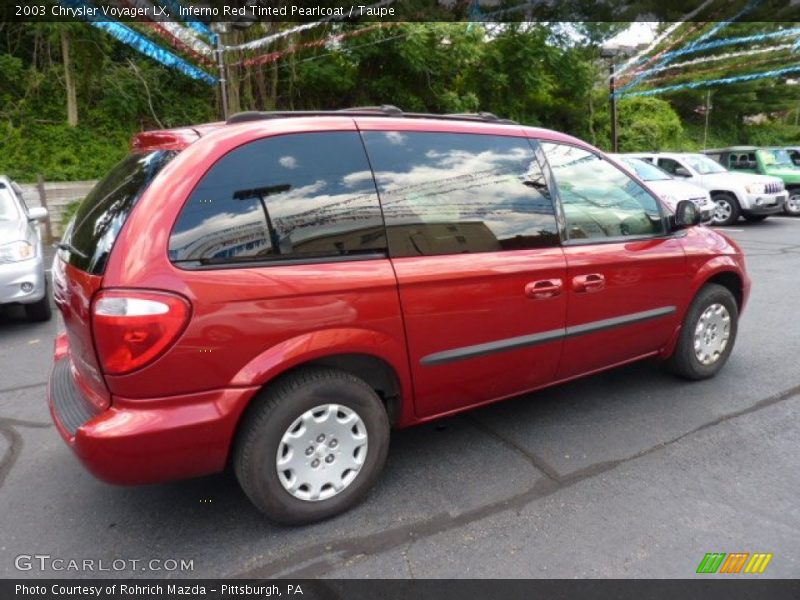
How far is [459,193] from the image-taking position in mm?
2883

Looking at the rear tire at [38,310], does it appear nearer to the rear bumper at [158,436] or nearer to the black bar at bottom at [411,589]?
the rear bumper at [158,436]

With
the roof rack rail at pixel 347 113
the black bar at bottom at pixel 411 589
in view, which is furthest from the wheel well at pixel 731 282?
the black bar at bottom at pixel 411 589

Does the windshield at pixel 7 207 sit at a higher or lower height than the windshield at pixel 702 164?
lower

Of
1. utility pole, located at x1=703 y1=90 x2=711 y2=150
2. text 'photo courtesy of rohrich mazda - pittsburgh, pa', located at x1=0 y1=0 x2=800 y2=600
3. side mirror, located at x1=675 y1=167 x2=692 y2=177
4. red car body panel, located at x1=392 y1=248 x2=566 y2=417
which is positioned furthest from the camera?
utility pole, located at x1=703 y1=90 x2=711 y2=150

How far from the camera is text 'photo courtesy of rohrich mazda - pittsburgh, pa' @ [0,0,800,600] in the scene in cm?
226

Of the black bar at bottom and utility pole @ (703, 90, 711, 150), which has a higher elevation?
utility pole @ (703, 90, 711, 150)

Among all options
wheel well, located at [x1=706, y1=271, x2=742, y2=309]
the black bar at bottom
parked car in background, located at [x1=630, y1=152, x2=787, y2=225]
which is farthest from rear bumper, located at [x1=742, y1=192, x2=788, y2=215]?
the black bar at bottom

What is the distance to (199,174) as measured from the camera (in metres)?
2.32

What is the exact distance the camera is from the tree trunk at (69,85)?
14.6m

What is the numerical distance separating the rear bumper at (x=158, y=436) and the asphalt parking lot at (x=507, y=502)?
0.42 meters

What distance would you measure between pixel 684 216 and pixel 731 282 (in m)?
0.86

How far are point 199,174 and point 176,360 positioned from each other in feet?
2.40

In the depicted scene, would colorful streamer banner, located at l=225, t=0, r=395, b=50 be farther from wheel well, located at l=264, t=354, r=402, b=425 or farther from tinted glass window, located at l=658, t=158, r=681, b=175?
wheel well, located at l=264, t=354, r=402, b=425

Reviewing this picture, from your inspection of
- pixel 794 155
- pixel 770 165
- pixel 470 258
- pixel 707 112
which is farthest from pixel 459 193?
pixel 707 112
